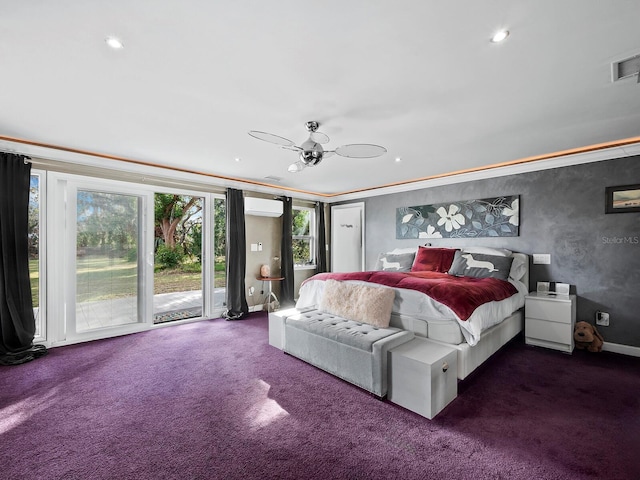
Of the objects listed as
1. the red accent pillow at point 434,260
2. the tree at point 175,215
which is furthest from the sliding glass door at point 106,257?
the red accent pillow at point 434,260

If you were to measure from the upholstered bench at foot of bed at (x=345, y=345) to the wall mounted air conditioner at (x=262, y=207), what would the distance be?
8.39ft

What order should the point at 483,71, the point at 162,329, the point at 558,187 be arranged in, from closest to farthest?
the point at 483,71
the point at 558,187
the point at 162,329

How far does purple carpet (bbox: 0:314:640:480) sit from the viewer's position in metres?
1.65

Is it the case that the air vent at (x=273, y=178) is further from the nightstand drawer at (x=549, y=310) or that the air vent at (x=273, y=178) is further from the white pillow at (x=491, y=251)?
the nightstand drawer at (x=549, y=310)

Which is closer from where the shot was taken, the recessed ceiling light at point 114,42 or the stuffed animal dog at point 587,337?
the recessed ceiling light at point 114,42

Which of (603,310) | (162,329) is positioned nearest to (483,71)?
(603,310)

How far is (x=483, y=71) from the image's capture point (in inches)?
75.3

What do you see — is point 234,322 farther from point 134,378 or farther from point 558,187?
point 558,187

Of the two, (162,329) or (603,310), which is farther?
(162,329)

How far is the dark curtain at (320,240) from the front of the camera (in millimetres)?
6465

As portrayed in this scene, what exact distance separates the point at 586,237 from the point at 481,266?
1204 mm

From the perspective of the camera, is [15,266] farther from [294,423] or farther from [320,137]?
[320,137]

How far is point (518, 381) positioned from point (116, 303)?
15.6ft

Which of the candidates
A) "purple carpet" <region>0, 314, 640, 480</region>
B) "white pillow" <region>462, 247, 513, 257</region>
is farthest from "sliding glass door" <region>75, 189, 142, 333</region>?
"white pillow" <region>462, 247, 513, 257</region>
